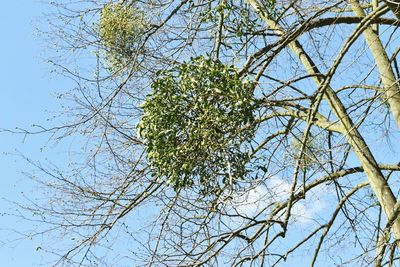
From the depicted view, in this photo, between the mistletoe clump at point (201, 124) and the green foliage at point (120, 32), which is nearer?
the mistletoe clump at point (201, 124)

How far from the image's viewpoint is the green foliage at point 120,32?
598 centimetres

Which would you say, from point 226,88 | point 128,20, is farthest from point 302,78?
point 128,20

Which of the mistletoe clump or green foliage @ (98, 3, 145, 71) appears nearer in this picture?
the mistletoe clump

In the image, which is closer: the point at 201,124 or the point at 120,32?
the point at 201,124

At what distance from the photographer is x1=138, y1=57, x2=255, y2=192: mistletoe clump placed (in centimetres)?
440

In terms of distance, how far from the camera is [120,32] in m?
6.15

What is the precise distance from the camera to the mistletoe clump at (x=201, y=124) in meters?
4.40

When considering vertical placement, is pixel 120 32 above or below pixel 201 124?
above

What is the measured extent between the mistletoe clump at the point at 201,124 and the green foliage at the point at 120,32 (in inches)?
58.1

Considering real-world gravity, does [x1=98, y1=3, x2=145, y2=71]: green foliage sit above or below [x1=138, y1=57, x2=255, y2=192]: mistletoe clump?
above

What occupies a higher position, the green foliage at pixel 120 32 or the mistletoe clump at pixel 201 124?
the green foliage at pixel 120 32

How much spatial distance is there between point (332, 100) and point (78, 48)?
2194 millimetres

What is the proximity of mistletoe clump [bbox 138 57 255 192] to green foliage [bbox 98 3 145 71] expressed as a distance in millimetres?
1475

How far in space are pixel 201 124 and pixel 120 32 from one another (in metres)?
2.06
